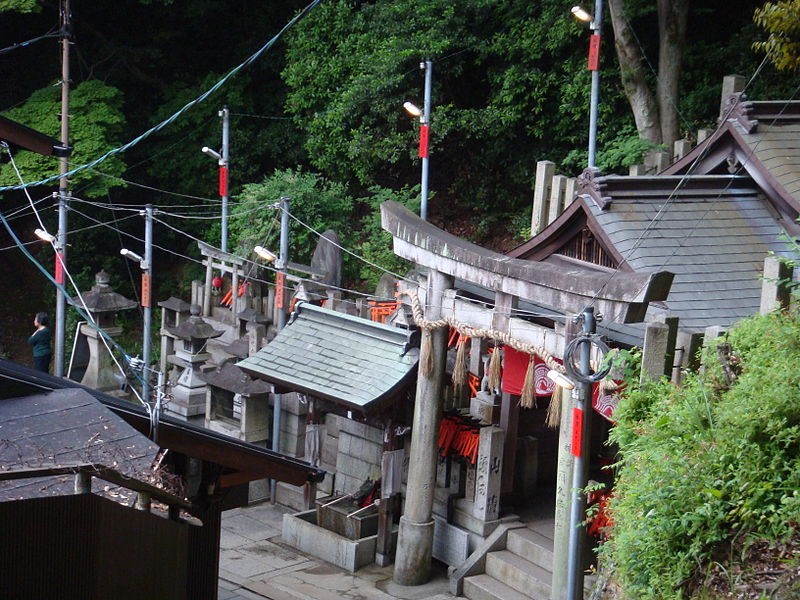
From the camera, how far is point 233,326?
70.6ft

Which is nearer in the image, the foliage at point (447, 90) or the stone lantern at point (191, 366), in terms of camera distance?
the stone lantern at point (191, 366)

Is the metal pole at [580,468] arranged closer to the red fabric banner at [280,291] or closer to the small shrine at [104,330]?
the red fabric banner at [280,291]

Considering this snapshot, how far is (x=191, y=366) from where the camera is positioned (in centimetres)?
1880

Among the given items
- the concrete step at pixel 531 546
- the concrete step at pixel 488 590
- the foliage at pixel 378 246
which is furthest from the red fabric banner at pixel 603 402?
the foliage at pixel 378 246

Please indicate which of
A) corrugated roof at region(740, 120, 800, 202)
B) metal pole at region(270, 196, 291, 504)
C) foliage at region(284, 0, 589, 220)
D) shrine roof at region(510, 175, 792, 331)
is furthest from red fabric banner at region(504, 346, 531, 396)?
foliage at region(284, 0, 589, 220)

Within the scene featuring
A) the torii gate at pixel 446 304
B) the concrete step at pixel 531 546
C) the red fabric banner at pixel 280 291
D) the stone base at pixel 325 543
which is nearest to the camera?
the torii gate at pixel 446 304

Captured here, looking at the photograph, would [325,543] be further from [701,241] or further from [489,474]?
[701,241]

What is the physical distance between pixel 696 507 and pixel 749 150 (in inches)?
326

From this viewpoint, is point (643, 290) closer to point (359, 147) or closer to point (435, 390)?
point (435, 390)

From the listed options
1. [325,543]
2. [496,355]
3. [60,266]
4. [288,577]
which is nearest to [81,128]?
[60,266]

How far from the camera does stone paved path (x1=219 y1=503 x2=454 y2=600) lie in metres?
13.8

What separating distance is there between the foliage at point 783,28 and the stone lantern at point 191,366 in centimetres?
1107

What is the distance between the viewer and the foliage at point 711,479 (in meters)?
6.80

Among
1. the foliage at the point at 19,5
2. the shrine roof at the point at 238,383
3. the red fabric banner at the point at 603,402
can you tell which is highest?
the foliage at the point at 19,5
